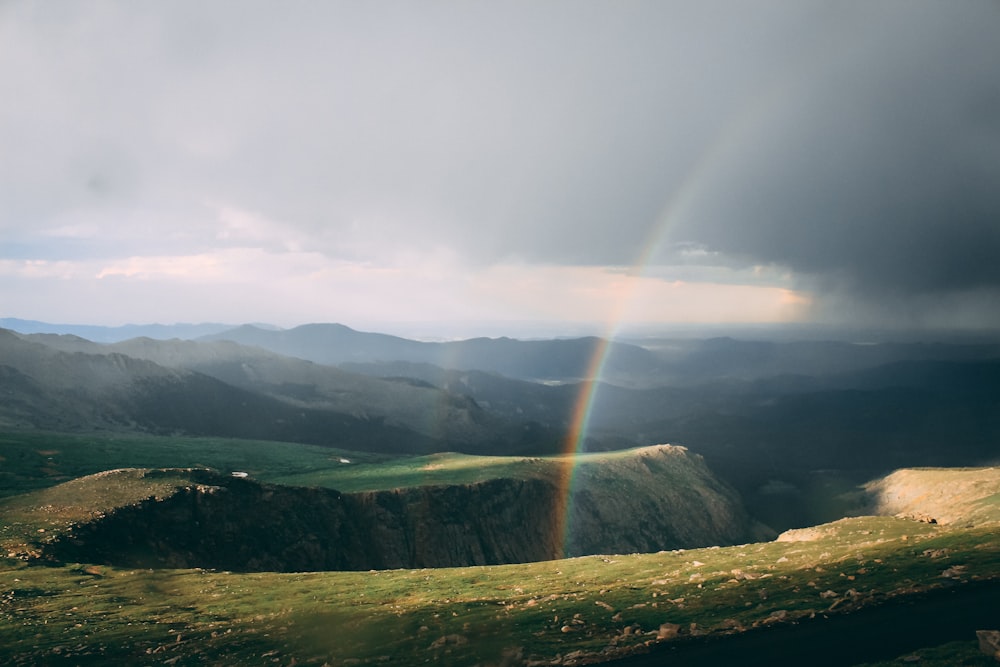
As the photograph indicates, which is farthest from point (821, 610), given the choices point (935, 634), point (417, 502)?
point (417, 502)

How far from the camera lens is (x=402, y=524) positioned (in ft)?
384

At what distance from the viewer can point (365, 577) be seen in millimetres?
65938

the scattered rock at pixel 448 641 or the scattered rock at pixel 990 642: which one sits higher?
the scattered rock at pixel 990 642

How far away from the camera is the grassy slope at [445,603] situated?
3978cm

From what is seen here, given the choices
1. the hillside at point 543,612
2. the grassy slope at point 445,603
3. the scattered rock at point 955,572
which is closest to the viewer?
the hillside at point 543,612

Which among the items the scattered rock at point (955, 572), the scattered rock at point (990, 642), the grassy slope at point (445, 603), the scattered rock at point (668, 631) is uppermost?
the scattered rock at point (990, 642)

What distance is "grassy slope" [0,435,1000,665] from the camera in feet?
131

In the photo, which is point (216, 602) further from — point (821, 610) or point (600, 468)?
point (600, 468)

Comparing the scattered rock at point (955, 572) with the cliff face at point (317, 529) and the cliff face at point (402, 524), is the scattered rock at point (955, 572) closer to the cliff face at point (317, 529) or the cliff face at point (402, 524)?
the cliff face at point (402, 524)

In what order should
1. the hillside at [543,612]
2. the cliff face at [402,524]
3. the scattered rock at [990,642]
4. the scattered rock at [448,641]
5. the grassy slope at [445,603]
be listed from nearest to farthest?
the scattered rock at [990,642] → the hillside at [543,612] → the scattered rock at [448,641] → the grassy slope at [445,603] → the cliff face at [402,524]

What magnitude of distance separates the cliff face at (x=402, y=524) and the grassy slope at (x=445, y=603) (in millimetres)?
13799

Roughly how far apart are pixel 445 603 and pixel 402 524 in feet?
230

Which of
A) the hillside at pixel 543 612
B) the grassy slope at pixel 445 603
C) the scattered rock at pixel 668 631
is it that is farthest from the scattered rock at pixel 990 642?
the scattered rock at pixel 668 631

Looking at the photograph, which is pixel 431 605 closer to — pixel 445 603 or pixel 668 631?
pixel 445 603
